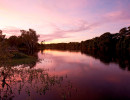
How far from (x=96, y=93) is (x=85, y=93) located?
1309 mm

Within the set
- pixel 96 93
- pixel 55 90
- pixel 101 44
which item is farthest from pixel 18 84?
pixel 101 44

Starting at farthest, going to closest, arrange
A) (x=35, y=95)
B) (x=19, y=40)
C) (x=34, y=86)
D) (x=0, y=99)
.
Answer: (x=19, y=40), (x=34, y=86), (x=35, y=95), (x=0, y=99)

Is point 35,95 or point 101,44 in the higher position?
point 101,44

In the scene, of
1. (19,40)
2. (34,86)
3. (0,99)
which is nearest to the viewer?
(0,99)

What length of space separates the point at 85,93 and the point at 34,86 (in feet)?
21.6

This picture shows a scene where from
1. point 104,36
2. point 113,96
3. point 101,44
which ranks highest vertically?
point 104,36

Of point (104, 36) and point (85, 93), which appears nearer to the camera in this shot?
point (85, 93)

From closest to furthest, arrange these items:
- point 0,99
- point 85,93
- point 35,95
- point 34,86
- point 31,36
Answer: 1. point 0,99
2. point 35,95
3. point 85,93
4. point 34,86
5. point 31,36

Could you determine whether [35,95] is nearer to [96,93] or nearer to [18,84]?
[18,84]

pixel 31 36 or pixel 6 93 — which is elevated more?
pixel 31 36

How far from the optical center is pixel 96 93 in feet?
37.8

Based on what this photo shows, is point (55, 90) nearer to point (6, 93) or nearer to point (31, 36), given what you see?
point (6, 93)

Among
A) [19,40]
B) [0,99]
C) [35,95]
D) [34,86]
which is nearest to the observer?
[0,99]

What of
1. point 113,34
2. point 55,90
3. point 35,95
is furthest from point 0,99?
point 113,34
